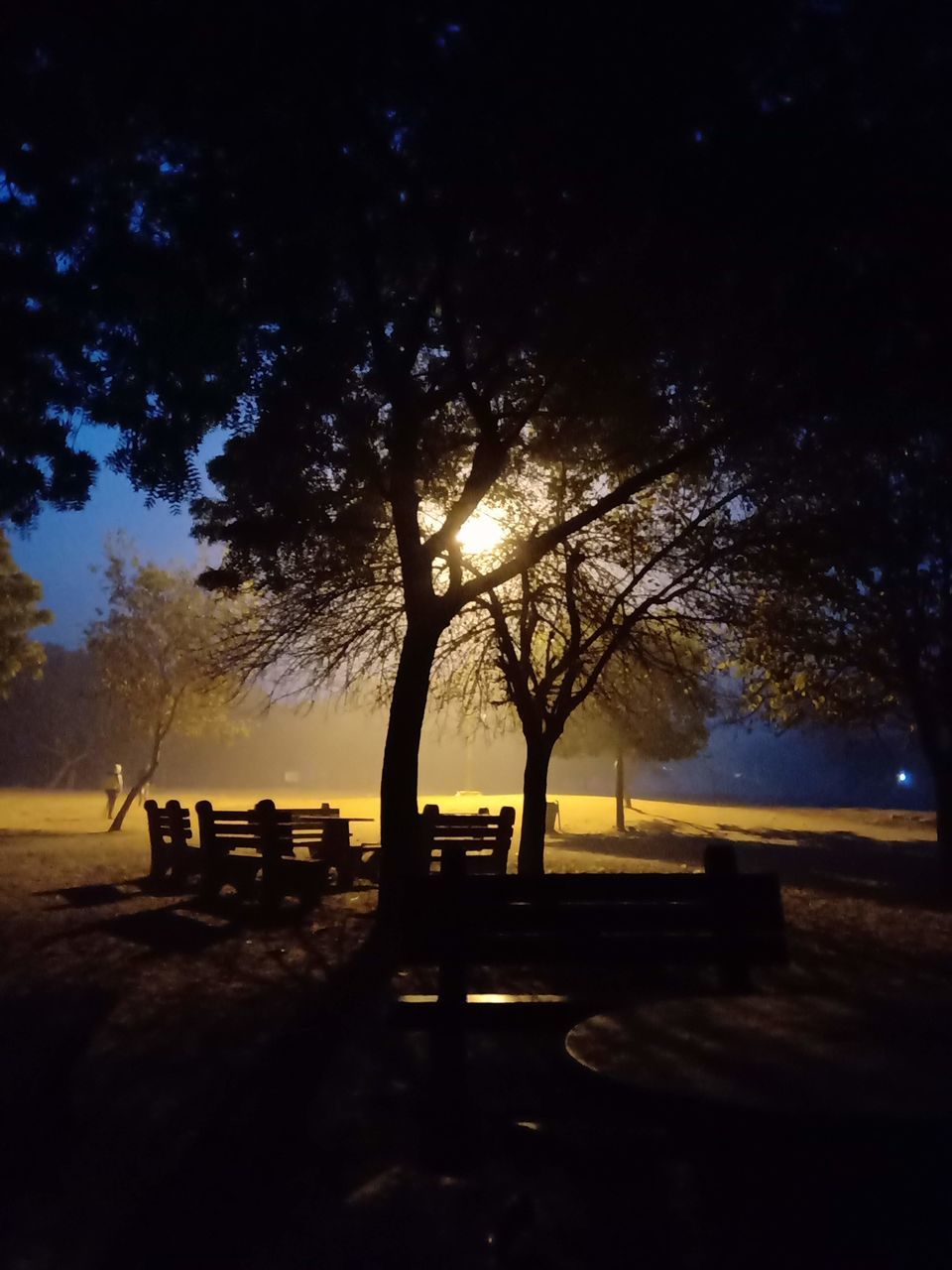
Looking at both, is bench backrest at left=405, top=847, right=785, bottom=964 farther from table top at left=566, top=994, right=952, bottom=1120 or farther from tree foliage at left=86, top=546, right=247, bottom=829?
tree foliage at left=86, top=546, right=247, bottom=829

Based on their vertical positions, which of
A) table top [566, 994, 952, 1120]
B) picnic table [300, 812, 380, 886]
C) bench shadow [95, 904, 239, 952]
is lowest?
bench shadow [95, 904, 239, 952]

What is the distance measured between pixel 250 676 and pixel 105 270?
7.57 m

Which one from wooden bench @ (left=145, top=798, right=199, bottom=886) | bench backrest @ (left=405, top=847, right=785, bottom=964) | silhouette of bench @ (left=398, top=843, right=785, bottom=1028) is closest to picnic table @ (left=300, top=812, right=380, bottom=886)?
wooden bench @ (left=145, top=798, right=199, bottom=886)

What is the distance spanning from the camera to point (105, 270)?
868 centimetres

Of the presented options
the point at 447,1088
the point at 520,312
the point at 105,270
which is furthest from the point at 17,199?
the point at 447,1088

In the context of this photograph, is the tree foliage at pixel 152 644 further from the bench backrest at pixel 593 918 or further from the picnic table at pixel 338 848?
the bench backrest at pixel 593 918

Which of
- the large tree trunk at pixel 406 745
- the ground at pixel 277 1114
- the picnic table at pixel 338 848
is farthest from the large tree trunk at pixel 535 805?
the ground at pixel 277 1114

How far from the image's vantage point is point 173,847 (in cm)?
1416

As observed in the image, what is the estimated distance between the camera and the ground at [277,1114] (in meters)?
3.50

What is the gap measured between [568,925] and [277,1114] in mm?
1635

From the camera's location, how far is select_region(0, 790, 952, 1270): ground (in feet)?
11.5

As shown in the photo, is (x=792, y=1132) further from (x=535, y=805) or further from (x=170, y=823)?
(x=535, y=805)

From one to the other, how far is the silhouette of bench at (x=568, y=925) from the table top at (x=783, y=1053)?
28cm

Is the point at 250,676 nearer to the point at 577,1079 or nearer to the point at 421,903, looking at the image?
the point at 421,903
